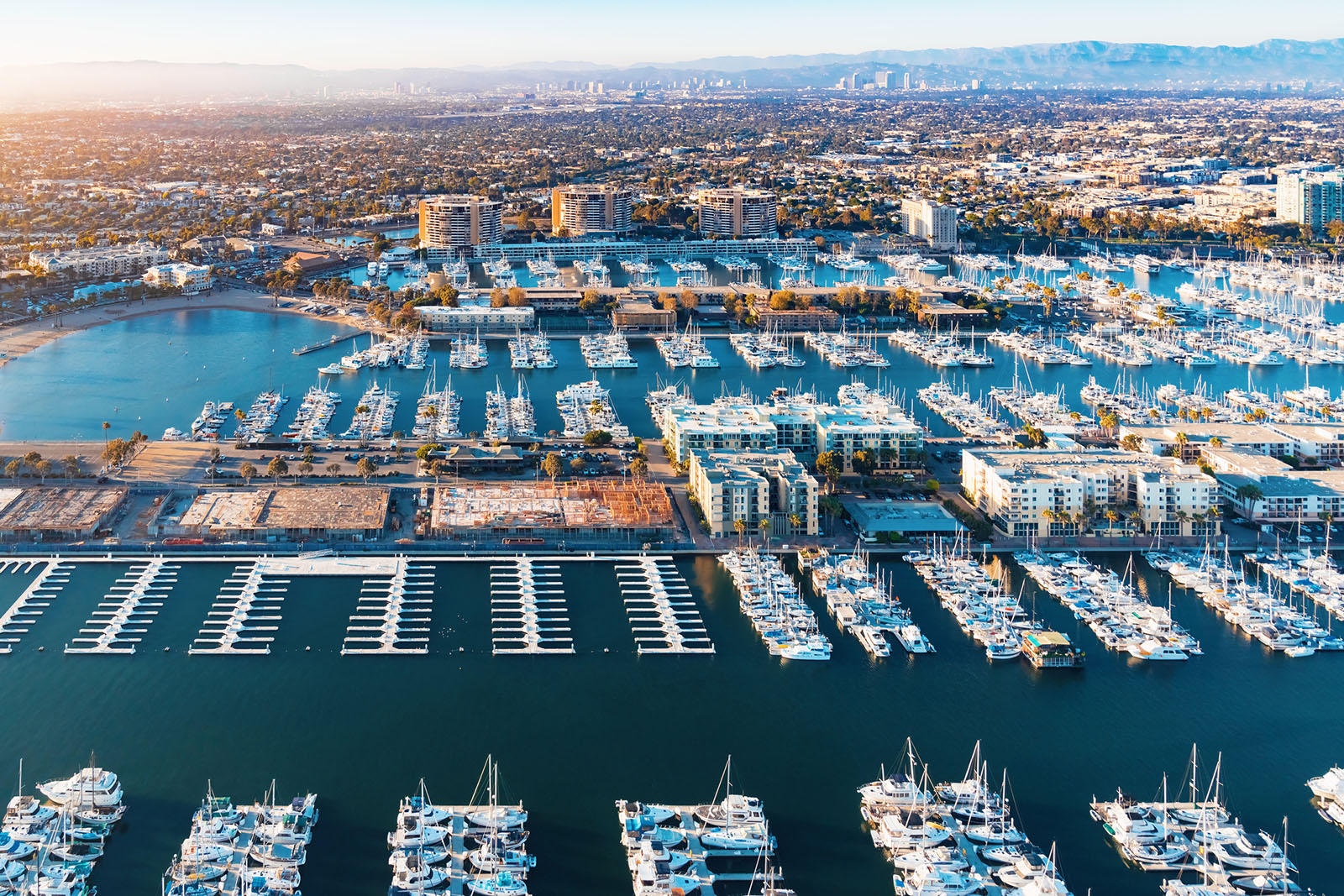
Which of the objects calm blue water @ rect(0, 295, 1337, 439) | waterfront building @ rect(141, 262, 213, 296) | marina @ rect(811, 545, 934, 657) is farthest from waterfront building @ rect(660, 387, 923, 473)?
waterfront building @ rect(141, 262, 213, 296)

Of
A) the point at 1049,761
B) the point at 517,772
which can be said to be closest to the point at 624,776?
the point at 517,772

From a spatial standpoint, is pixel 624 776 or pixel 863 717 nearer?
pixel 624 776

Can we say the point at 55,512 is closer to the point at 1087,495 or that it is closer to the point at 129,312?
the point at 1087,495

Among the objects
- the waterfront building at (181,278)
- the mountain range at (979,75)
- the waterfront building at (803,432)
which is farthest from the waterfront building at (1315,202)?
the mountain range at (979,75)

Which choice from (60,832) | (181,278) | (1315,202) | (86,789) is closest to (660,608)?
(86,789)

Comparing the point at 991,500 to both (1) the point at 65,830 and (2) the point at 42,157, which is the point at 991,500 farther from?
(2) the point at 42,157

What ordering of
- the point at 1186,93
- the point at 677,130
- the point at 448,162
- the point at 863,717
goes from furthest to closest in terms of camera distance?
the point at 1186,93, the point at 677,130, the point at 448,162, the point at 863,717

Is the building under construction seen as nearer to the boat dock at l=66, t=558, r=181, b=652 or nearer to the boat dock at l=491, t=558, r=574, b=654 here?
the boat dock at l=491, t=558, r=574, b=654

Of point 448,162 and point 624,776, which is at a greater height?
point 448,162
